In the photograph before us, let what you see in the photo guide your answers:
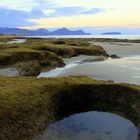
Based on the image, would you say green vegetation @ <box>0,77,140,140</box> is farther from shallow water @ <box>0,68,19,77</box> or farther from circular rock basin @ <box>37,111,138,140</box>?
shallow water @ <box>0,68,19,77</box>

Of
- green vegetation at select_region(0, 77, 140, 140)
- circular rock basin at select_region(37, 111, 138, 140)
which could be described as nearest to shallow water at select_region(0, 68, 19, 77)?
green vegetation at select_region(0, 77, 140, 140)

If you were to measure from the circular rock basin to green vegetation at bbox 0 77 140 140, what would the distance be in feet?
1.81

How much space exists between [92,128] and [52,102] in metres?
3.36

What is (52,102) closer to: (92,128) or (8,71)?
(92,128)

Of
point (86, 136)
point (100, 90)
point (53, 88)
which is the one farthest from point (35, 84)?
point (86, 136)

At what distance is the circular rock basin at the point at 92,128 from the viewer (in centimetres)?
1942

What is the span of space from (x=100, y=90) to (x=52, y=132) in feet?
20.2

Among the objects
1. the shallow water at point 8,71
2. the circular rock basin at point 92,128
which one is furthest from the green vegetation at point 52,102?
the shallow water at point 8,71

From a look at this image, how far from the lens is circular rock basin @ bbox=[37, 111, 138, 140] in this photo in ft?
63.7

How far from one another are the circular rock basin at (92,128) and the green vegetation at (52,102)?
0.55 meters

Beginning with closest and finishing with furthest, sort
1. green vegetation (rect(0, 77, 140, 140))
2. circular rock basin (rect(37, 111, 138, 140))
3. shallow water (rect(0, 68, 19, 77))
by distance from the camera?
1. green vegetation (rect(0, 77, 140, 140))
2. circular rock basin (rect(37, 111, 138, 140))
3. shallow water (rect(0, 68, 19, 77))

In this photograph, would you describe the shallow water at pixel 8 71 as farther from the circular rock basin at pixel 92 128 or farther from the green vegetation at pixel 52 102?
the circular rock basin at pixel 92 128

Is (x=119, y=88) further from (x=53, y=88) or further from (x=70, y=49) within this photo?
(x=70, y=49)

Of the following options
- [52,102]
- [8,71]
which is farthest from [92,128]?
[8,71]
